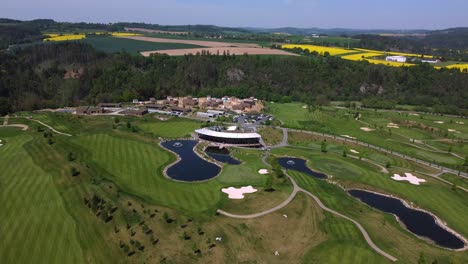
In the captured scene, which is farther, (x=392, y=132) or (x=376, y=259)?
(x=392, y=132)

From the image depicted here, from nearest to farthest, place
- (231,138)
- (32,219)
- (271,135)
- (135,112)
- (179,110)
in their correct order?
1. (32,219)
2. (231,138)
3. (271,135)
4. (135,112)
5. (179,110)

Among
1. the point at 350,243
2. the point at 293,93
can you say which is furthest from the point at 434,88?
the point at 350,243

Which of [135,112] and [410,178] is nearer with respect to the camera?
[410,178]

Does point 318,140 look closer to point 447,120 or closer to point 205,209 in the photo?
point 205,209

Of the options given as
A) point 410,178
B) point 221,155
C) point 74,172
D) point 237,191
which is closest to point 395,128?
point 410,178

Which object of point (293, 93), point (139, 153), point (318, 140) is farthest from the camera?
point (293, 93)

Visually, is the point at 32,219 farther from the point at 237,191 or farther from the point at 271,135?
the point at 271,135
